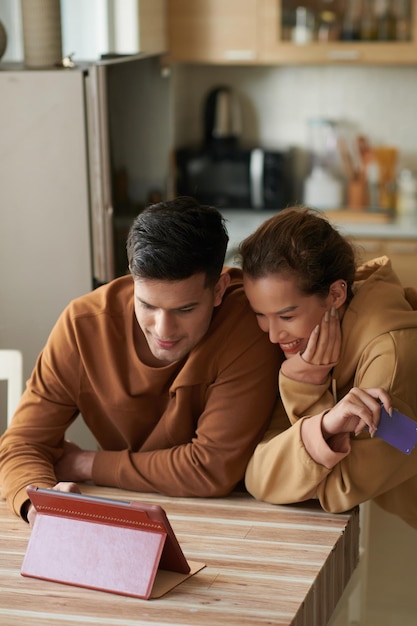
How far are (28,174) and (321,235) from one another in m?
1.29

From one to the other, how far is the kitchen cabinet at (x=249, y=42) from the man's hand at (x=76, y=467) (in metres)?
2.78

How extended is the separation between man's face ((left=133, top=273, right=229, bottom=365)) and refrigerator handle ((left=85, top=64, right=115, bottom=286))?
3.55 ft

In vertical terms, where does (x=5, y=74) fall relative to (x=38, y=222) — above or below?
above

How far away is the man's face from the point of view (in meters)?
1.74

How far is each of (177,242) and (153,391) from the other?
35 cm

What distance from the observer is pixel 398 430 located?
1656mm

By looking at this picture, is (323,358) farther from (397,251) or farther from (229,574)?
(397,251)

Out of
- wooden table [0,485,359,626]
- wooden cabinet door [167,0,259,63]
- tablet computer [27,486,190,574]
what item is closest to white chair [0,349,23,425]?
wooden table [0,485,359,626]

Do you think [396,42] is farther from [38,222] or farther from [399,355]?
[399,355]

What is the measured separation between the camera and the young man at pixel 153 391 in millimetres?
1812

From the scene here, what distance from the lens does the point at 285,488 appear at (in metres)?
1.82

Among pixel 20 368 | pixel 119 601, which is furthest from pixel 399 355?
pixel 20 368

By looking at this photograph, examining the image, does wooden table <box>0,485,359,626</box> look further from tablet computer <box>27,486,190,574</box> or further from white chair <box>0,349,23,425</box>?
white chair <box>0,349,23,425</box>

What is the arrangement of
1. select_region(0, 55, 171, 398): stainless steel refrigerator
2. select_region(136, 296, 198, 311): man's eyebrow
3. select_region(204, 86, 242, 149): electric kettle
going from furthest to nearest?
select_region(204, 86, 242, 149): electric kettle
select_region(0, 55, 171, 398): stainless steel refrigerator
select_region(136, 296, 198, 311): man's eyebrow
